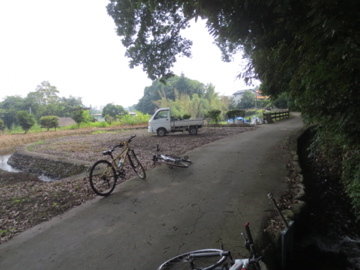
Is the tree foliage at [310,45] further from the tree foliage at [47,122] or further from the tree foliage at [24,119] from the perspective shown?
the tree foliage at [47,122]

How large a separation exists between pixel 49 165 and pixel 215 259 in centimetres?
783

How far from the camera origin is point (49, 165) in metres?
7.90

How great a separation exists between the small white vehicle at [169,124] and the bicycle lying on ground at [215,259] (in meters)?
10.7

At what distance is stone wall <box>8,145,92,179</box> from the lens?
22.0 feet

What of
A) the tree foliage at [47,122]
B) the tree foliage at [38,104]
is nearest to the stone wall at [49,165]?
the tree foliage at [47,122]

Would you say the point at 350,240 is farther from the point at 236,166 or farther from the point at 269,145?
the point at 269,145

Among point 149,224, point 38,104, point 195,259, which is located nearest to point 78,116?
point 38,104

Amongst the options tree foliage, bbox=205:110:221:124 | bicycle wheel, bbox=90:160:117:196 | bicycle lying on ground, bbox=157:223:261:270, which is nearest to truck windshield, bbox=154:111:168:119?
tree foliage, bbox=205:110:221:124

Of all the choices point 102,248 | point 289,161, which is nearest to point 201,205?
point 102,248

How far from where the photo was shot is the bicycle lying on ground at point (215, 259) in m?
1.48

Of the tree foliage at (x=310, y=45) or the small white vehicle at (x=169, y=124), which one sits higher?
the tree foliage at (x=310, y=45)

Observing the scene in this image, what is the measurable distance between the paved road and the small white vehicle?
788 cm

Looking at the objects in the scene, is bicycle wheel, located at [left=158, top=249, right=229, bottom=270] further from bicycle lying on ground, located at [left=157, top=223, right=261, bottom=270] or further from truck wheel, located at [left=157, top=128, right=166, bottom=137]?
truck wheel, located at [left=157, top=128, right=166, bottom=137]

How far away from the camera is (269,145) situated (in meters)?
8.37
